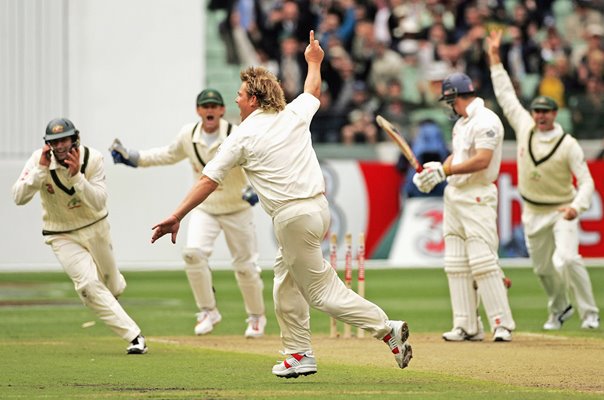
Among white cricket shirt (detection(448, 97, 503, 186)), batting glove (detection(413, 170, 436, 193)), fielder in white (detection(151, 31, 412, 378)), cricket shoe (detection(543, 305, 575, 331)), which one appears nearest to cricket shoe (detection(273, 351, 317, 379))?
fielder in white (detection(151, 31, 412, 378))

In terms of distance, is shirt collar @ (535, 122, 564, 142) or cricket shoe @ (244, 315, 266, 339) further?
shirt collar @ (535, 122, 564, 142)

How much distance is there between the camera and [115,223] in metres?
22.3

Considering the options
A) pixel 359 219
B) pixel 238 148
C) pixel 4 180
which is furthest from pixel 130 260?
pixel 238 148

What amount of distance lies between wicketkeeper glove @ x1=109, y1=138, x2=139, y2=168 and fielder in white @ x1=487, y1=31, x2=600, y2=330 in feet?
12.2

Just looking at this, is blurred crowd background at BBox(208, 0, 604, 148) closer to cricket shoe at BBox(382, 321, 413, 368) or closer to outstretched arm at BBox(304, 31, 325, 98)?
outstretched arm at BBox(304, 31, 325, 98)

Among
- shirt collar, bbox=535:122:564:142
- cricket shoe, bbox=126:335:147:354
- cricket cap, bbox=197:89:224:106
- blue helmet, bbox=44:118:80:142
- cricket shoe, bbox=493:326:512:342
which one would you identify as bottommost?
cricket shoe, bbox=493:326:512:342

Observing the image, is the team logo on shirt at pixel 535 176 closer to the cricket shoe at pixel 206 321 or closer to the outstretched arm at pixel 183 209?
the cricket shoe at pixel 206 321

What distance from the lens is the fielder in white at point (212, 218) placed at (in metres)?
12.9

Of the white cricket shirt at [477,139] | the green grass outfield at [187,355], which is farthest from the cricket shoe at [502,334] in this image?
the white cricket shirt at [477,139]

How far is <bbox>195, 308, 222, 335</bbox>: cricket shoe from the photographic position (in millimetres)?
12945

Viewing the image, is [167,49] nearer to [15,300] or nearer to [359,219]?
[359,219]

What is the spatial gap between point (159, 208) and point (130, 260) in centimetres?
101

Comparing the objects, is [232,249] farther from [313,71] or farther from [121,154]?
[313,71]

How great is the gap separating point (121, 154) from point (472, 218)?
3372 mm
